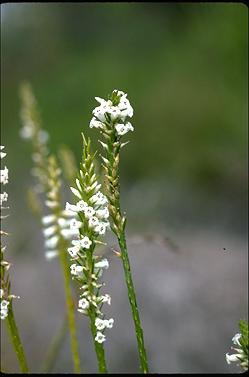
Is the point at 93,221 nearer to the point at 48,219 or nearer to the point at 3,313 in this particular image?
the point at 3,313

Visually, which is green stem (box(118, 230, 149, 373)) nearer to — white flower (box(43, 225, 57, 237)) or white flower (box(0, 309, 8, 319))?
white flower (box(0, 309, 8, 319))

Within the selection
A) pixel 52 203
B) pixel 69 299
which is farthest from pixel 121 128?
pixel 69 299

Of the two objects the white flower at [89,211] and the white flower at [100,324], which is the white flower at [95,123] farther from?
the white flower at [100,324]

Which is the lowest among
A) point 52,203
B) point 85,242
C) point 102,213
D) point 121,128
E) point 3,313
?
point 3,313

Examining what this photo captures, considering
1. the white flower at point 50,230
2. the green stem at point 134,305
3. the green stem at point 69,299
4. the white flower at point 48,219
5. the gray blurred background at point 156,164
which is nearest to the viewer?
the green stem at point 134,305

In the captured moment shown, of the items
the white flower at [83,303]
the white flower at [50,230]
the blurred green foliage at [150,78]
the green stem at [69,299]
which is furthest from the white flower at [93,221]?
the blurred green foliage at [150,78]

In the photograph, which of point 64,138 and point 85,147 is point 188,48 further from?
point 85,147
